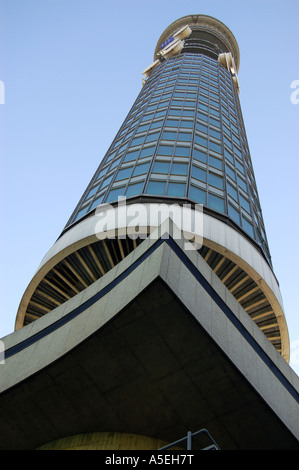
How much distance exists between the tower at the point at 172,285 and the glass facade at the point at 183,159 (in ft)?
0.33

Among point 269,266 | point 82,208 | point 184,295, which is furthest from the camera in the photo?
point 82,208

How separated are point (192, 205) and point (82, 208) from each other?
5877 millimetres

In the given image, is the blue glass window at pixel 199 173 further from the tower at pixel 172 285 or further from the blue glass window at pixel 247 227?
the blue glass window at pixel 247 227

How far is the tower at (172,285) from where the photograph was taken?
1073 centimetres

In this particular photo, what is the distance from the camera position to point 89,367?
36.6 ft

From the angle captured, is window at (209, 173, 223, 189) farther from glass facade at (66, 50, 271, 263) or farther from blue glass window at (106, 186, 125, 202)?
blue glass window at (106, 186, 125, 202)

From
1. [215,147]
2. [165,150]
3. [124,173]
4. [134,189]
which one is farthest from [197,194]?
[215,147]

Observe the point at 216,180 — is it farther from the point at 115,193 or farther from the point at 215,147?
the point at 115,193

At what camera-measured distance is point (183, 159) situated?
81.0 feet

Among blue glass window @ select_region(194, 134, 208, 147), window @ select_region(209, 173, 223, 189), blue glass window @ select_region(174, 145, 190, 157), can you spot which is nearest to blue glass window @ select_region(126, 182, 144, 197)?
window @ select_region(209, 173, 223, 189)

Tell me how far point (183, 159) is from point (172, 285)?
15.1 metres

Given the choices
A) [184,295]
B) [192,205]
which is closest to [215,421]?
[184,295]

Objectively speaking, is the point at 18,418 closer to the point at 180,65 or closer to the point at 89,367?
the point at 89,367

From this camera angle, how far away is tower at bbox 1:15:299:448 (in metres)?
10.7
